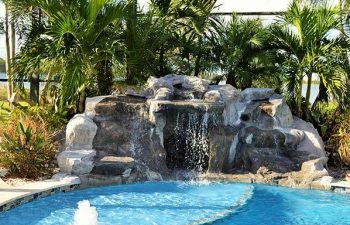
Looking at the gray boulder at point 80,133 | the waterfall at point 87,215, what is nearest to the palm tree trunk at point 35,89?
the gray boulder at point 80,133

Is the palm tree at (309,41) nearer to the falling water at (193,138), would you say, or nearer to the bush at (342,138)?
the bush at (342,138)

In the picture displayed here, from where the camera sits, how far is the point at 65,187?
26.1ft

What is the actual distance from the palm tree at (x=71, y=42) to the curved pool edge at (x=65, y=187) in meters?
2.23

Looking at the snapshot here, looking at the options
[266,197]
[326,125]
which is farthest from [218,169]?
[326,125]

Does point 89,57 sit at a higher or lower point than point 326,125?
higher

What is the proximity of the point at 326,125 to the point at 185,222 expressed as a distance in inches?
226

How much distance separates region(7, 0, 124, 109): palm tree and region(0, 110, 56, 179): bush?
1.44 meters

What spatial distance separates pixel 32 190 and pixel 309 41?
6670mm

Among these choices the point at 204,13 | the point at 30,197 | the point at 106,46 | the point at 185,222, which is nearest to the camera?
the point at 185,222

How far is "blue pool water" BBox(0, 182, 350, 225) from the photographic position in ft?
21.1

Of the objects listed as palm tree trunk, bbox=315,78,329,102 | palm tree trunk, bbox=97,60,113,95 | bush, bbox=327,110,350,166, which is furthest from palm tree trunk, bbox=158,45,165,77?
bush, bbox=327,110,350,166

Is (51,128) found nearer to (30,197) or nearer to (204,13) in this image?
(30,197)

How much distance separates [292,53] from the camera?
448 inches

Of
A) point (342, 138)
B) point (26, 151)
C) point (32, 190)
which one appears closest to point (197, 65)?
point (342, 138)
